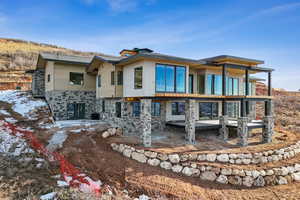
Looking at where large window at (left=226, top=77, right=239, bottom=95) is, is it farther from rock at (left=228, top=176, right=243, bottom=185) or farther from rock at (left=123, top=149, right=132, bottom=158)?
rock at (left=123, top=149, right=132, bottom=158)

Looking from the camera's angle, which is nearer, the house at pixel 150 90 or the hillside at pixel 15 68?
the house at pixel 150 90

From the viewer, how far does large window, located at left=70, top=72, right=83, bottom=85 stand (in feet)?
60.9

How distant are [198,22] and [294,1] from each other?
6.60m

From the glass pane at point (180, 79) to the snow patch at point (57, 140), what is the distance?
28.5 ft

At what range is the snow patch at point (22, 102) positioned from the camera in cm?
1641

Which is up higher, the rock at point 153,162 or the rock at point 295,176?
the rock at point 153,162

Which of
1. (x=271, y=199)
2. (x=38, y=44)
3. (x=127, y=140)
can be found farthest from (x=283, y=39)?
(x=38, y=44)

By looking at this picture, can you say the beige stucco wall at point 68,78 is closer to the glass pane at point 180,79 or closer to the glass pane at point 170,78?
the glass pane at point 170,78

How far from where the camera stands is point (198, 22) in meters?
14.9

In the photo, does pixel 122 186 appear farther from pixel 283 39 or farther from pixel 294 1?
pixel 283 39

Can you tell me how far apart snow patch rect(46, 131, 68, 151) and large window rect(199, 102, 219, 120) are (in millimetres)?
12461

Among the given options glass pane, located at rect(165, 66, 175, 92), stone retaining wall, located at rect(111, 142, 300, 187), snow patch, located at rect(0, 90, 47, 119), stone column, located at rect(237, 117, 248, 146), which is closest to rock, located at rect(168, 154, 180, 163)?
stone retaining wall, located at rect(111, 142, 300, 187)

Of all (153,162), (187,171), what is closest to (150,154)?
(153,162)

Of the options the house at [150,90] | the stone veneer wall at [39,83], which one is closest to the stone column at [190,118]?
the house at [150,90]
